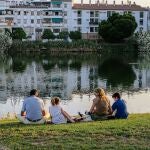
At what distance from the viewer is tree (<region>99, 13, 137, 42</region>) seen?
343ft

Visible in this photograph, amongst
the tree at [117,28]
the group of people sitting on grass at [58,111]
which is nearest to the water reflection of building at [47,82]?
the group of people sitting on grass at [58,111]

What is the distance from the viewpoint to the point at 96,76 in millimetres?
53812

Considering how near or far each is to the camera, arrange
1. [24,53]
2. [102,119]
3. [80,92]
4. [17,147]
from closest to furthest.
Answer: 1. [17,147]
2. [102,119]
3. [80,92]
4. [24,53]

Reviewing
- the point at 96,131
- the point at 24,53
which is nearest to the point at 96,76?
the point at 96,131

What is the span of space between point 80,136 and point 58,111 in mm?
3245

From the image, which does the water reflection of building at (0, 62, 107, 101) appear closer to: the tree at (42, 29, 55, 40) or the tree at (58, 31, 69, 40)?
the tree at (42, 29, 55, 40)

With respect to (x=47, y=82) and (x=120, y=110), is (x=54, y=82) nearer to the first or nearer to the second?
(x=47, y=82)

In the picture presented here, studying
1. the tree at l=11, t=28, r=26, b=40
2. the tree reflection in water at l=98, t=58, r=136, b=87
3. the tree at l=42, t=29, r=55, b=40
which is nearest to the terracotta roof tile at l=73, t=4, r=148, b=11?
the tree at l=42, t=29, r=55, b=40

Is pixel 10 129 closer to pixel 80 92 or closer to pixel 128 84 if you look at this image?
pixel 80 92

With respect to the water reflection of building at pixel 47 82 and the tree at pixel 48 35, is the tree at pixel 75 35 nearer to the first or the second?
the tree at pixel 48 35

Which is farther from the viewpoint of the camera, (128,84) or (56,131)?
(128,84)

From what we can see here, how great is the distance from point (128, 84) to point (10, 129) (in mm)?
31449

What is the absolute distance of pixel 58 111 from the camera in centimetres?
1656

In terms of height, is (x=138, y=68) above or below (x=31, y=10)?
below
